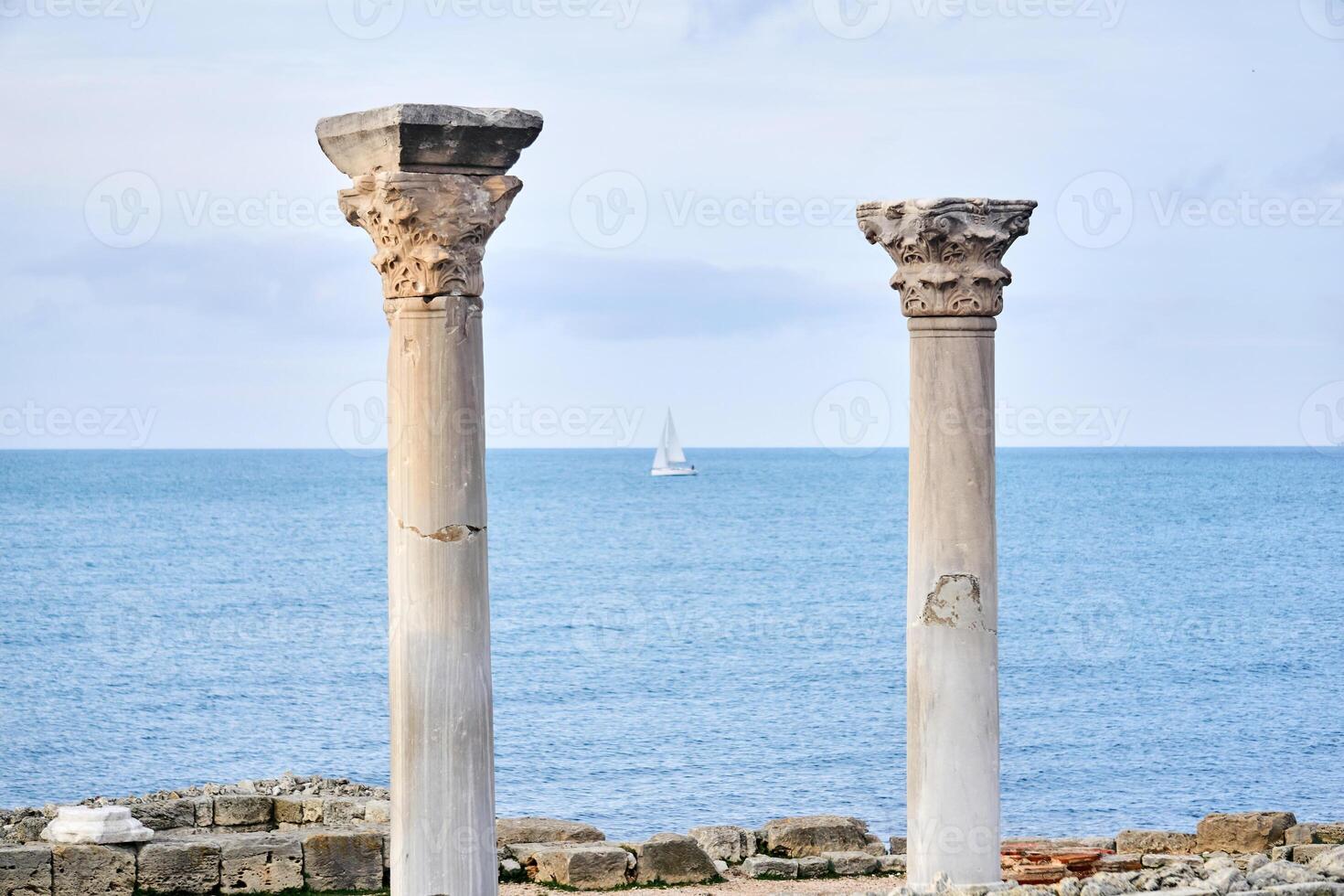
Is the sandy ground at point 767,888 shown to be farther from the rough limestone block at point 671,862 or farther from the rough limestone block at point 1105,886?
the rough limestone block at point 1105,886

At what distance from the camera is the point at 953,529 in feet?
38.4

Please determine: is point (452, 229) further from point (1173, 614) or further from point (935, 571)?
point (1173, 614)

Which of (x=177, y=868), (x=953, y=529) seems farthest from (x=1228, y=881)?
(x=177, y=868)

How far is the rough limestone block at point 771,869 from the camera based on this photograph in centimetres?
1664

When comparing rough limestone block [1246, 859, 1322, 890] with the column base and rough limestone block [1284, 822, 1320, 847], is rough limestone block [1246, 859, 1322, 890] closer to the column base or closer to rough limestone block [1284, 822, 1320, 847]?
the column base

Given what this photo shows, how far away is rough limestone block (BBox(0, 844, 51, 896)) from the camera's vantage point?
571 inches

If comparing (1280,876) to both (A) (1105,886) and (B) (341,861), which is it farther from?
(B) (341,861)

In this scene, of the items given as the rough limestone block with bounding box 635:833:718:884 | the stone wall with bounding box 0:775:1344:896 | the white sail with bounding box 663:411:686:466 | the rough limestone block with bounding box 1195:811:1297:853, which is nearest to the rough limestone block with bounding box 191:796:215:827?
the stone wall with bounding box 0:775:1344:896

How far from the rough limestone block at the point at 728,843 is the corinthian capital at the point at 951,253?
744cm

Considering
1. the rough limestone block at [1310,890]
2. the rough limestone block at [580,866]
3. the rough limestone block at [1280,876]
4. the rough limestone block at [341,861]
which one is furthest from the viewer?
the rough limestone block at [580,866]

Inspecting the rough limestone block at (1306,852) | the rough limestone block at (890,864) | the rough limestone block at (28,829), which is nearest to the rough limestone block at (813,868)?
the rough limestone block at (890,864)

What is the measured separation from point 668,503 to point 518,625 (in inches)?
2540

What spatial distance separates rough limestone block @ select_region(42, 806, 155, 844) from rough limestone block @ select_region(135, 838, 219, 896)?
0.63ft

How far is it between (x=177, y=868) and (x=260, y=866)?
0.64 m
